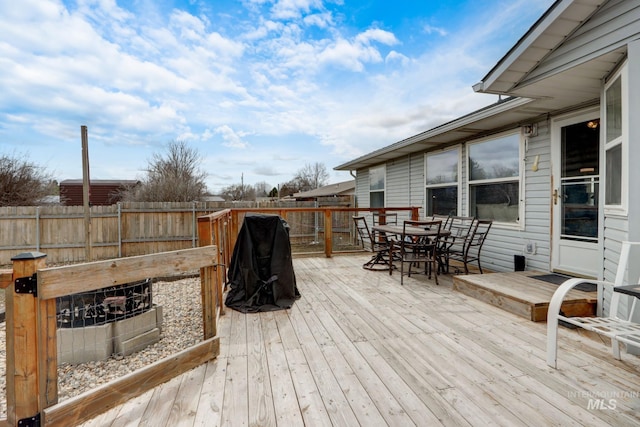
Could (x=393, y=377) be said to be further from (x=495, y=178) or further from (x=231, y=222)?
(x=495, y=178)

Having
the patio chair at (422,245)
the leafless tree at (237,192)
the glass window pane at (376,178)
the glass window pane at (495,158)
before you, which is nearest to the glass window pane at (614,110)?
the glass window pane at (495,158)

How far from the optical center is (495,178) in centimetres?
495

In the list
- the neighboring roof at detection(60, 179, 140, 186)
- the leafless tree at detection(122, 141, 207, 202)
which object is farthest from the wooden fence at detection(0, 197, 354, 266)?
the neighboring roof at detection(60, 179, 140, 186)

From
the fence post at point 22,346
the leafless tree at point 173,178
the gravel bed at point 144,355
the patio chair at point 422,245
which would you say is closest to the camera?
the fence post at point 22,346

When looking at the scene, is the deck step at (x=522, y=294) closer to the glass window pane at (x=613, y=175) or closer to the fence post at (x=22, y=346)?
the glass window pane at (x=613, y=175)

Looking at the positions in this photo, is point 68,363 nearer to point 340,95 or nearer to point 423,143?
point 423,143

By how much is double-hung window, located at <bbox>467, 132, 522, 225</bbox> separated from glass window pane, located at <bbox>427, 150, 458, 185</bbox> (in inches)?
16.4

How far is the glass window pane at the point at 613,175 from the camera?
244 centimetres

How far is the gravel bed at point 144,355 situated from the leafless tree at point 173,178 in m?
7.96

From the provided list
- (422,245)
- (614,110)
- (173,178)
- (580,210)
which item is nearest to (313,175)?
(173,178)

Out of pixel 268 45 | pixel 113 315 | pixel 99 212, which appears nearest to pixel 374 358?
pixel 113 315

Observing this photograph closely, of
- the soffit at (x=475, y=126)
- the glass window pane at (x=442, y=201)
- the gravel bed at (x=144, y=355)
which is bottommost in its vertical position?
the gravel bed at (x=144, y=355)

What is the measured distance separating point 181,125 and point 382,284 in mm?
11712

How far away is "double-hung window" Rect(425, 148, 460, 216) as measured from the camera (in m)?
5.91
